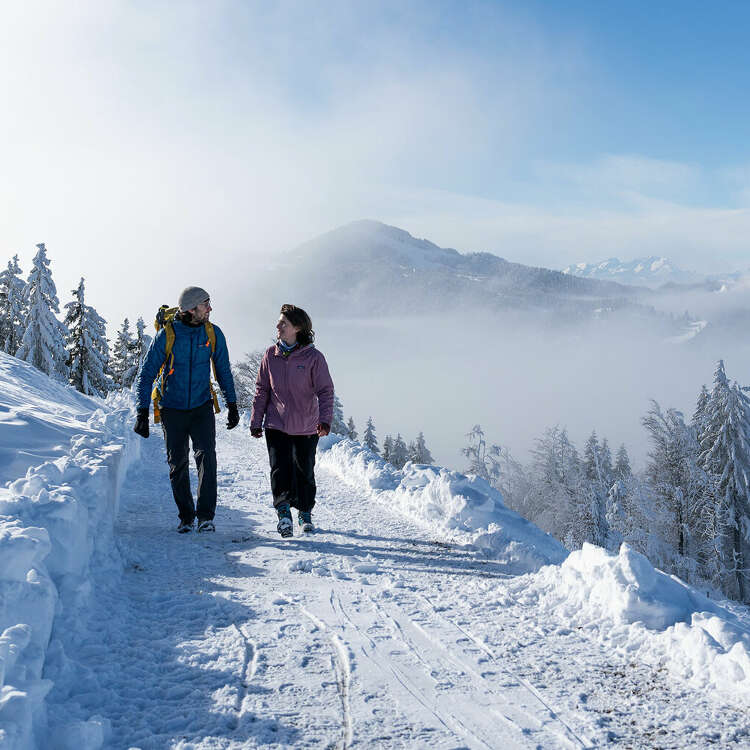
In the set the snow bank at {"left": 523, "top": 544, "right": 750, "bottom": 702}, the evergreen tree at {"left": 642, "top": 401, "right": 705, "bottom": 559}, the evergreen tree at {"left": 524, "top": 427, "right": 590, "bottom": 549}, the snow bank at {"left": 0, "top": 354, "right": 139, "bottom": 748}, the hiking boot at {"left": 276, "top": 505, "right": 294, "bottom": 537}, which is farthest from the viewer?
the evergreen tree at {"left": 524, "top": 427, "right": 590, "bottom": 549}

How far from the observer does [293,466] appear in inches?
251

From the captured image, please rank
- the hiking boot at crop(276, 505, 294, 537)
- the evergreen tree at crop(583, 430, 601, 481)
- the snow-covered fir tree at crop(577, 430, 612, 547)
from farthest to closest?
the evergreen tree at crop(583, 430, 601, 481)
the snow-covered fir tree at crop(577, 430, 612, 547)
the hiking boot at crop(276, 505, 294, 537)

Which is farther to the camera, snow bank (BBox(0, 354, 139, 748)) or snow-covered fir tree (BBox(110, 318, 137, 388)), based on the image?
snow-covered fir tree (BBox(110, 318, 137, 388))

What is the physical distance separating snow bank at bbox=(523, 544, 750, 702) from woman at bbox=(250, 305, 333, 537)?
250 centimetres

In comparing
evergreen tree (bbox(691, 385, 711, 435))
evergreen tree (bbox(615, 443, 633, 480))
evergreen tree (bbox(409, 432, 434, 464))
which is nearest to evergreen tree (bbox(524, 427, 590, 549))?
evergreen tree (bbox(615, 443, 633, 480))

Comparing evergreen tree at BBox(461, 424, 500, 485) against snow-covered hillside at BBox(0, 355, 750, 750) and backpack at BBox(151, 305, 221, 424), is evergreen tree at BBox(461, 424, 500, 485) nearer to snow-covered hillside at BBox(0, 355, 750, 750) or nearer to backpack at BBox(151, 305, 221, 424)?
snow-covered hillside at BBox(0, 355, 750, 750)

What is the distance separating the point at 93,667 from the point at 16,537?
82 cm

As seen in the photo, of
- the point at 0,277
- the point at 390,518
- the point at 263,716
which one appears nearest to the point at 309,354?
the point at 390,518

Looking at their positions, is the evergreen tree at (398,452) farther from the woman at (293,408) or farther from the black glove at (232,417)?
the black glove at (232,417)

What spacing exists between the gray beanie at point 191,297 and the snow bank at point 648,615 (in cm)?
387

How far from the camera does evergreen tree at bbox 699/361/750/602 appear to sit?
1151 inches

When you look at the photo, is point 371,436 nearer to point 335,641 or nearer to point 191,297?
point 191,297

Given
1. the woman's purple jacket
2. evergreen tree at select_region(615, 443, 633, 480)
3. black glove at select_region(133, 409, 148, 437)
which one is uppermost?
the woman's purple jacket

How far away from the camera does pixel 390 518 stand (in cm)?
739
